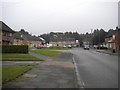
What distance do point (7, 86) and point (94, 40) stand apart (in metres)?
81.0

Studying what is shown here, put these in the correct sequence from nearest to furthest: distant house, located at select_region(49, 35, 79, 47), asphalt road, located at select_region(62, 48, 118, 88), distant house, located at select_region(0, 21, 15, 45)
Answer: asphalt road, located at select_region(62, 48, 118, 88), distant house, located at select_region(0, 21, 15, 45), distant house, located at select_region(49, 35, 79, 47)

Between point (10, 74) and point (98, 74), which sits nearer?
point (10, 74)

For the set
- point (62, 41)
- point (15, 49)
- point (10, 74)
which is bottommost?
point (10, 74)

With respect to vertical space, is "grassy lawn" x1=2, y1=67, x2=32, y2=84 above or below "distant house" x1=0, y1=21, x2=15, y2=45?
below

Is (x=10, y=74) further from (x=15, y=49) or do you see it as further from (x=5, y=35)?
(x=5, y=35)

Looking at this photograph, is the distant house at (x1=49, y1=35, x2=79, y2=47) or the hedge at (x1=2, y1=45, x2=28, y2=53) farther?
the distant house at (x1=49, y1=35, x2=79, y2=47)

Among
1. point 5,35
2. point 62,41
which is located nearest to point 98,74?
point 5,35

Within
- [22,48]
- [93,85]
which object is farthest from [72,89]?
[22,48]

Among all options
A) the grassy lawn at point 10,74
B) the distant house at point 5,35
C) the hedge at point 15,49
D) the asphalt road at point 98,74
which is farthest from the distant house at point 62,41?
the grassy lawn at point 10,74

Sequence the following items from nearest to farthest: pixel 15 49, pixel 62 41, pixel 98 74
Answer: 1. pixel 98 74
2. pixel 15 49
3. pixel 62 41

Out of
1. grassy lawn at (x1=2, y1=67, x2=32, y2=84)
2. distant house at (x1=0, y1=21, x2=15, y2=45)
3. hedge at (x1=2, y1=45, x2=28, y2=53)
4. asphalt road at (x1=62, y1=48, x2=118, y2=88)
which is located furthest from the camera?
distant house at (x1=0, y1=21, x2=15, y2=45)

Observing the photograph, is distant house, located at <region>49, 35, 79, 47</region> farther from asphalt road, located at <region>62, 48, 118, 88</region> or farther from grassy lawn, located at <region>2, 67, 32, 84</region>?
grassy lawn, located at <region>2, 67, 32, 84</region>

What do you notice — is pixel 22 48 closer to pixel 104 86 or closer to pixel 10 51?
pixel 10 51

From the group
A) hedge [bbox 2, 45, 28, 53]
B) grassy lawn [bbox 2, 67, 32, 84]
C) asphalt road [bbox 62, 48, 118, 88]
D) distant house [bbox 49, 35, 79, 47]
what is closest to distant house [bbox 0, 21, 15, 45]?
hedge [bbox 2, 45, 28, 53]
